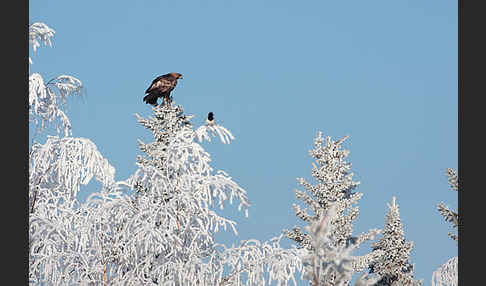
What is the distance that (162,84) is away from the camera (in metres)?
14.0

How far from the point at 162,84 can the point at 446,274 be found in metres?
9.67

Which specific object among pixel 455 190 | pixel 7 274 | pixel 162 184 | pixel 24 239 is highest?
pixel 455 190

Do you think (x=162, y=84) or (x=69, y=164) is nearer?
(x=69, y=164)

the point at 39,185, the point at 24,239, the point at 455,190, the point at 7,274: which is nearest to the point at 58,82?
the point at 39,185

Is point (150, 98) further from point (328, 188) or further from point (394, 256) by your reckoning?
point (394, 256)

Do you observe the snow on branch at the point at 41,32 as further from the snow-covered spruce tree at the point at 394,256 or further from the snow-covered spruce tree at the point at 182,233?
the snow-covered spruce tree at the point at 394,256

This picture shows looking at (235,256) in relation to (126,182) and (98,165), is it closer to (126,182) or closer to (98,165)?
(126,182)

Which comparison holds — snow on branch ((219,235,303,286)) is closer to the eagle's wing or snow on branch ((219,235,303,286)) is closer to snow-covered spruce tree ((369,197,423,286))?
the eagle's wing

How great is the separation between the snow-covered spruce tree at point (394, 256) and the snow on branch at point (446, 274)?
6310 millimetres

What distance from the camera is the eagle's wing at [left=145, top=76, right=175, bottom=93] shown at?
14.0m

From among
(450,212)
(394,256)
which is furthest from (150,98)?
(394,256)

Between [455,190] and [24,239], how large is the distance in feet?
41.5

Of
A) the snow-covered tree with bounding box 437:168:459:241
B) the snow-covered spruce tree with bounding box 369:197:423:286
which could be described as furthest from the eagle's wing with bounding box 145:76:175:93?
the snow-covered spruce tree with bounding box 369:197:423:286
